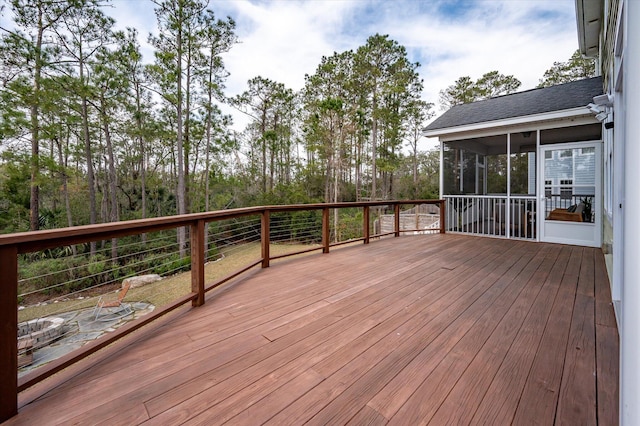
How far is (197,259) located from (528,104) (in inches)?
294

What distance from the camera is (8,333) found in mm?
1253

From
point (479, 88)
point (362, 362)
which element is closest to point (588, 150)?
point (362, 362)

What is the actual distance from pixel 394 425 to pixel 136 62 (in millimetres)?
18046

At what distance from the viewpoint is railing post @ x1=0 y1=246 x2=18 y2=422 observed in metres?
1.23

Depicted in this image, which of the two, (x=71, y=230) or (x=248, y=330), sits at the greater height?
(x=71, y=230)

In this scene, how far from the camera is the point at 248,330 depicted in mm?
2100

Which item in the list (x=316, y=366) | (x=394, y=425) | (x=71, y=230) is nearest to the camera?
(x=394, y=425)

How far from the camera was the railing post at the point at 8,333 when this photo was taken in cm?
123

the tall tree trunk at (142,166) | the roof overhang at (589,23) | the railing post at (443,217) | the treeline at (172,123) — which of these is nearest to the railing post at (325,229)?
the railing post at (443,217)

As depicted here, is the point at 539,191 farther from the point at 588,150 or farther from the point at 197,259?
the point at 197,259

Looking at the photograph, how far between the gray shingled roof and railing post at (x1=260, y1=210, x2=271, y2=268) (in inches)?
212

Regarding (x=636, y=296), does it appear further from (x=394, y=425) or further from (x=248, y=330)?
(x=248, y=330)

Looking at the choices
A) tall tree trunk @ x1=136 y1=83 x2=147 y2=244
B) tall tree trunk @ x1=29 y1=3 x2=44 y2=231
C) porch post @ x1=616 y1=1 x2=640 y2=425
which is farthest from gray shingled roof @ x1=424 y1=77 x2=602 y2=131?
tall tree trunk @ x1=136 y1=83 x2=147 y2=244

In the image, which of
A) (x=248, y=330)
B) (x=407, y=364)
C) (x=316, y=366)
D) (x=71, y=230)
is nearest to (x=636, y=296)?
(x=407, y=364)
